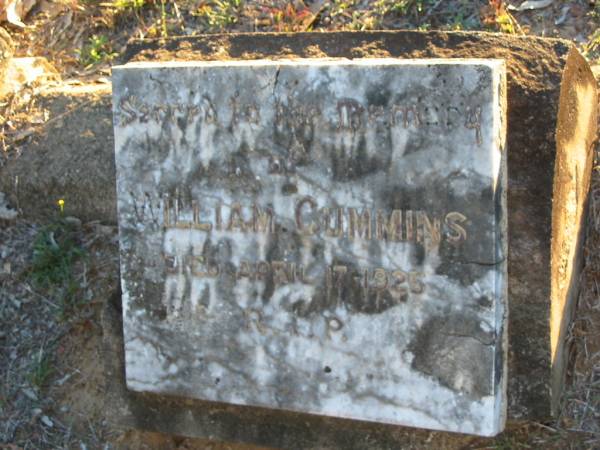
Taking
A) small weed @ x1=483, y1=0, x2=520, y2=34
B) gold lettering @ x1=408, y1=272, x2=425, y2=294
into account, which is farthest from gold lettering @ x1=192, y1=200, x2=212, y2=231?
small weed @ x1=483, y1=0, x2=520, y2=34

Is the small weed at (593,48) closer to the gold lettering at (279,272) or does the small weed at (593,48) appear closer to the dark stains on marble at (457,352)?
the dark stains on marble at (457,352)

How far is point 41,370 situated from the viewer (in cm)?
377

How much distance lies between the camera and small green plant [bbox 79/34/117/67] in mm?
4750

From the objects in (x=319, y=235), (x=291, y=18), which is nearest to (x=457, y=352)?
(x=319, y=235)

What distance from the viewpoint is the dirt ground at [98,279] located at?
331cm

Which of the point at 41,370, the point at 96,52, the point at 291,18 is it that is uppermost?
the point at 291,18

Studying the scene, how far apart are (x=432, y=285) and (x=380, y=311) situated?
0.18 metres

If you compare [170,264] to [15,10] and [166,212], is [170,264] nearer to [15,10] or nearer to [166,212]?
[166,212]

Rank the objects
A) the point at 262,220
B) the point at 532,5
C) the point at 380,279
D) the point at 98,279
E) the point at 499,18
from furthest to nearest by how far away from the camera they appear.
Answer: the point at 532,5
the point at 499,18
the point at 98,279
the point at 262,220
the point at 380,279

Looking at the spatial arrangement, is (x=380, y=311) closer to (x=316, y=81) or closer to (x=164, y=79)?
(x=316, y=81)

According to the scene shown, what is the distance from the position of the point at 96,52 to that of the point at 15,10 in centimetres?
64

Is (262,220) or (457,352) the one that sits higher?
(262,220)

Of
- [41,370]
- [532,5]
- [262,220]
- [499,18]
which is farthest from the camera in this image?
[532,5]

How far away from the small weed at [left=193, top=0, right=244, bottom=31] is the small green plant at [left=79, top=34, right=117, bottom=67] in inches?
19.2
